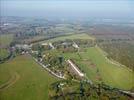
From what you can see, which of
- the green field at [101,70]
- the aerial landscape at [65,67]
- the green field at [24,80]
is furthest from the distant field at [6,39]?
the green field at [101,70]

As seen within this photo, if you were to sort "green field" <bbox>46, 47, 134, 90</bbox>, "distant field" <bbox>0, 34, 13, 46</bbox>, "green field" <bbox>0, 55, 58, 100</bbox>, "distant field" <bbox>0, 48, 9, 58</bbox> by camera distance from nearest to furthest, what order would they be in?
"green field" <bbox>0, 55, 58, 100</bbox> → "green field" <bbox>46, 47, 134, 90</bbox> → "distant field" <bbox>0, 48, 9, 58</bbox> → "distant field" <bbox>0, 34, 13, 46</bbox>

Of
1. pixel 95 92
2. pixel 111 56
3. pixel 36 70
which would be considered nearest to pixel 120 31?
pixel 111 56

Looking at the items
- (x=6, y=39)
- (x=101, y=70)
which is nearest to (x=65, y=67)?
(x=101, y=70)

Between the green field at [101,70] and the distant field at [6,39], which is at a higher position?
the distant field at [6,39]

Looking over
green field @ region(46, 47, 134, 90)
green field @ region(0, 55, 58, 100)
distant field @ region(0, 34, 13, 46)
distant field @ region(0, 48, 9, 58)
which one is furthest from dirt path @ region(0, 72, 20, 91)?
distant field @ region(0, 34, 13, 46)

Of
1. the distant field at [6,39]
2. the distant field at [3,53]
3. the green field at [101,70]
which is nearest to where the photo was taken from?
the green field at [101,70]

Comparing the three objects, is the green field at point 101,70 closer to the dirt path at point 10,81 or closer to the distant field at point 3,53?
the dirt path at point 10,81

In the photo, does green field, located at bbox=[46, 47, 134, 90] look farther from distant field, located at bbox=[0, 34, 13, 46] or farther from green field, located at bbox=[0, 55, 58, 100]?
distant field, located at bbox=[0, 34, 13, 46]

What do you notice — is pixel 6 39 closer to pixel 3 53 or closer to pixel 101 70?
pixel 3 53
